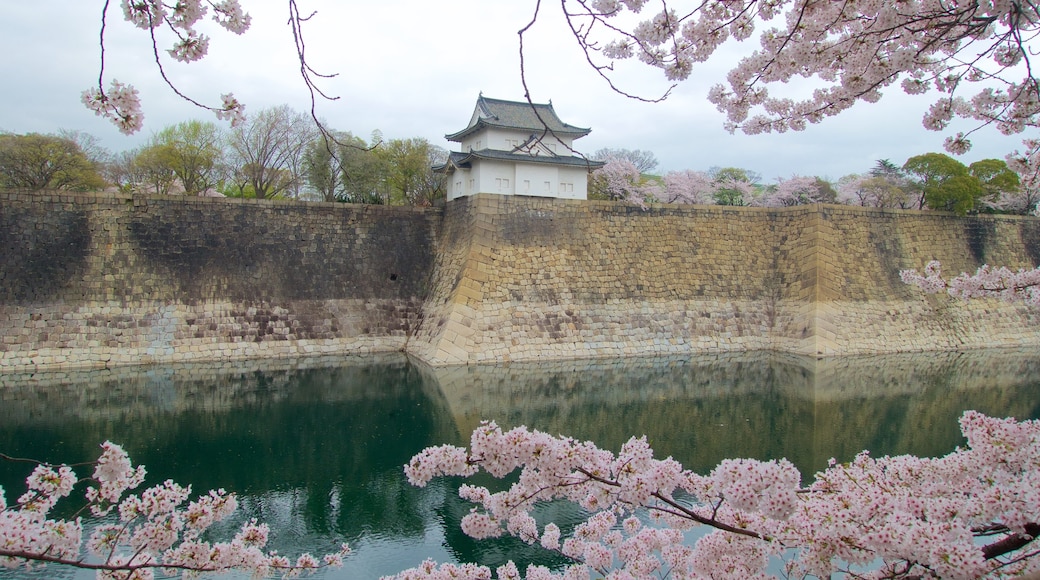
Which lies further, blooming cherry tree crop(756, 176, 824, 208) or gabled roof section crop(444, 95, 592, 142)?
blooming cherry tree crop(756, 176, 824, 208)

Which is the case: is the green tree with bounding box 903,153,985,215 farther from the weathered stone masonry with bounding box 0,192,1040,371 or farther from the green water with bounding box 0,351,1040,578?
the green water with bounding box 0,351,1040,578

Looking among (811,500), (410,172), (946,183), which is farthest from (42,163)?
(946,183)

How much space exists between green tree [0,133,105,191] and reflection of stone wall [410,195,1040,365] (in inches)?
358

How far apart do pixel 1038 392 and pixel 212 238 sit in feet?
50.0

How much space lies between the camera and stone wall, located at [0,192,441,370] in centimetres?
1293

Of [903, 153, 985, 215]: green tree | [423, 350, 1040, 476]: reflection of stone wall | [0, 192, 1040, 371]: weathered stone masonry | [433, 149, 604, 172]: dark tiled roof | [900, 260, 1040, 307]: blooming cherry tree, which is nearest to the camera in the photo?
[900, 260, 1040, 307]: blooming cherry tree

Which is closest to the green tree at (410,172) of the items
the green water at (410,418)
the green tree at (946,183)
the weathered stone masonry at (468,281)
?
the weathered stone masonry at (468,281)

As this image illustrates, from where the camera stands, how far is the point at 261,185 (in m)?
21.0

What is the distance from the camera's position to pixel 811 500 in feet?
7.90

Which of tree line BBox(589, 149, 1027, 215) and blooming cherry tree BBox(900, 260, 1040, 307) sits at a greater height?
tree line BBox(589, 149, 1027, 215)

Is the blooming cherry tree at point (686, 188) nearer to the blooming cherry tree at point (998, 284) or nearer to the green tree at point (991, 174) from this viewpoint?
the green tree at point (991, 174)

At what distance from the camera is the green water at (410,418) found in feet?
21.7

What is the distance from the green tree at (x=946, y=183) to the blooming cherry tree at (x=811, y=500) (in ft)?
58.0

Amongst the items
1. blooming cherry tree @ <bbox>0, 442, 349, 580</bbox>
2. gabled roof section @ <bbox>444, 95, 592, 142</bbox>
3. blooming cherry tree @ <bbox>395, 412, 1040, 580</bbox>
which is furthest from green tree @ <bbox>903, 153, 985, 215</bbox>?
blooming cherry tree @ <bbox>0, 442, 349, 580</bbox>
